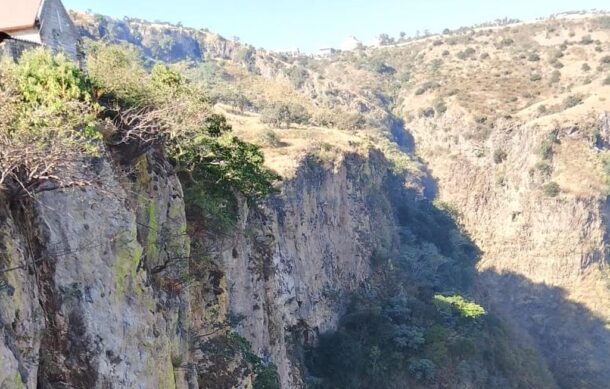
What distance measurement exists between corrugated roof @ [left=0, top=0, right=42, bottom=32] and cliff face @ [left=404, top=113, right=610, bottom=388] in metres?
50.2

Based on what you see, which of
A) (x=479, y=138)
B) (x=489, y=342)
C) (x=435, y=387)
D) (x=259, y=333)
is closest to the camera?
(x=259, y=333)

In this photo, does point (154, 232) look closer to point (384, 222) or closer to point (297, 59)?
point (384, 222)

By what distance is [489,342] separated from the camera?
141 feet

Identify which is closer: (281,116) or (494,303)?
(281,116)

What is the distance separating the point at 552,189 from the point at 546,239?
227 inches

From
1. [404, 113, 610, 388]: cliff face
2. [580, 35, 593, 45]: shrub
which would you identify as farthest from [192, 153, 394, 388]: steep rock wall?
[580, 35, 593, 45]: shrub

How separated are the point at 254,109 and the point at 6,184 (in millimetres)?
58392

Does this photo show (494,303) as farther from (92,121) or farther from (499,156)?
(92,121)

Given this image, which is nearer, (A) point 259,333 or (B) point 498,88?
(A) point 259,333

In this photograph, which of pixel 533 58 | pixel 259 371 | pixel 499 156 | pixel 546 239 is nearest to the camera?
pixel 259 371

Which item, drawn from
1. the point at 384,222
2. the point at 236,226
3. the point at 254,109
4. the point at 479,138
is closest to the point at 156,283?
the point at 236,226

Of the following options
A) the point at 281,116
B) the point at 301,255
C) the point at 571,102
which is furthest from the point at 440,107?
the point at 301,255

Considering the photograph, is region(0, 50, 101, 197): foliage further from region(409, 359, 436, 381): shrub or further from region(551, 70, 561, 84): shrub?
region(551, 70, 561, 84): shrub

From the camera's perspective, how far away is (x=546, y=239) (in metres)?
63.1
